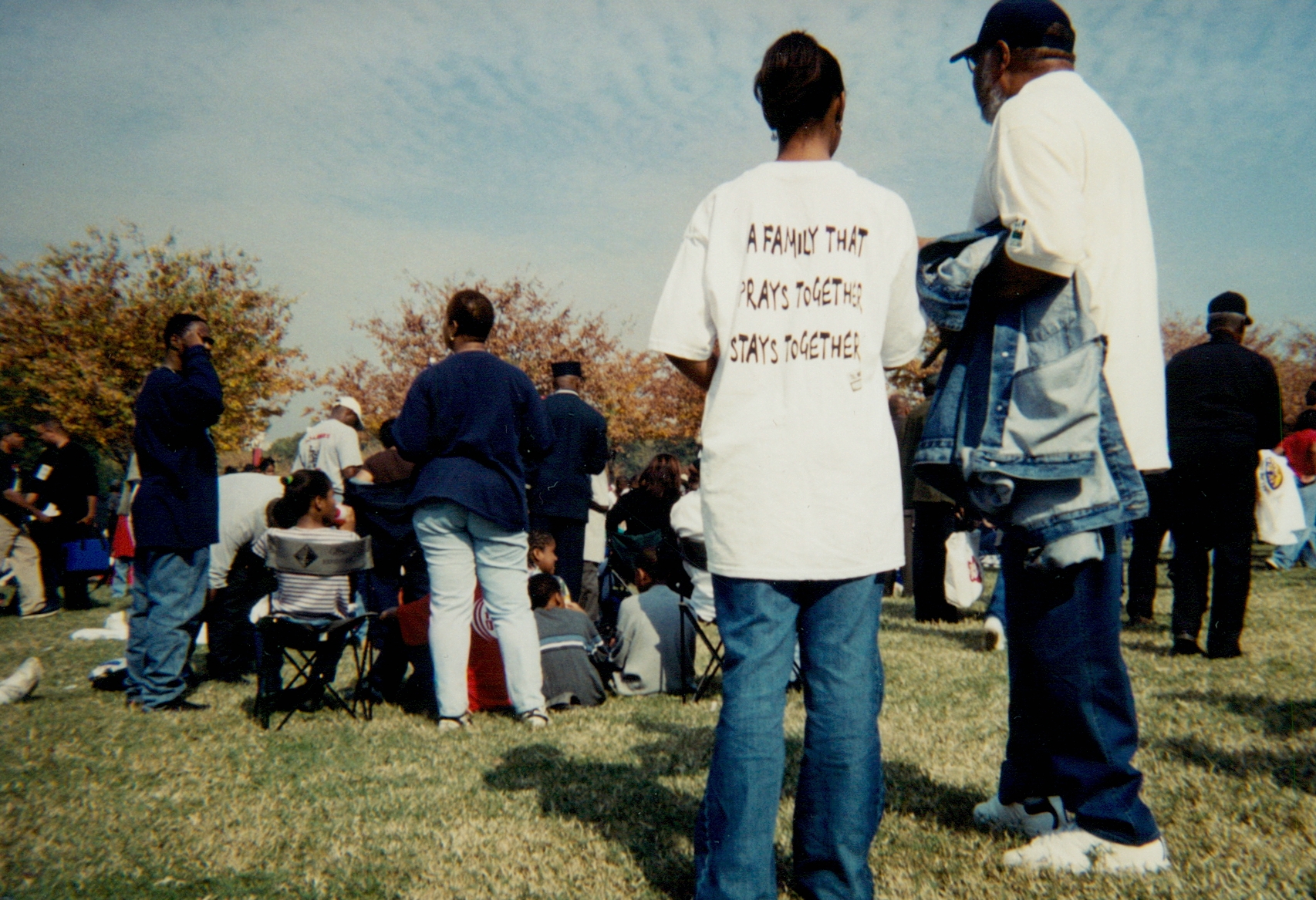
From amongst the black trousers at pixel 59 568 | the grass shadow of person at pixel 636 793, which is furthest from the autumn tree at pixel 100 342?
the grass shadow of person at pixel 636 793

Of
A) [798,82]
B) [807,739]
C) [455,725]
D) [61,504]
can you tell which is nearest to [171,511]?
[455,725]

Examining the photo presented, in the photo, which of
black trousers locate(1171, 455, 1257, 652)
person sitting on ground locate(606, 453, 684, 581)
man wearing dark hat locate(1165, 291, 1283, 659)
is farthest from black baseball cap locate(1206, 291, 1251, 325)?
person sitting on ground locate(606, 453, 684, 581)

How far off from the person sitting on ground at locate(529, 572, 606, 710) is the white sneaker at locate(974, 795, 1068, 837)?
2402 millimetres

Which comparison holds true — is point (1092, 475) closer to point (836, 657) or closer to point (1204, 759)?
point (836, 657)

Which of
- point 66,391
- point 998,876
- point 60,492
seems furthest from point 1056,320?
point 66,391

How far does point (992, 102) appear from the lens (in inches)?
87.5

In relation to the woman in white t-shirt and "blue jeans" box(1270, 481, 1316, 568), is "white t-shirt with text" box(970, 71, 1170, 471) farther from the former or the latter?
"blue jeans" box(1270, 481, 1316, 568)

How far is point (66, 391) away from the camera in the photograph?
22562 millimetres

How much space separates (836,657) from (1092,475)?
69cm

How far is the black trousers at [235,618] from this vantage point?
5777mm

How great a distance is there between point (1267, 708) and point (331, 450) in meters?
6.83

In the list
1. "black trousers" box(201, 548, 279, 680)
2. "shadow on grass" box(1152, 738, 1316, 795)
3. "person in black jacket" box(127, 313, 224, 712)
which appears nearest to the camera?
"shadow on grass" box(1152, 738, 1316, 795)

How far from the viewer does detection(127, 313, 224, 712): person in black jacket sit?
465cm

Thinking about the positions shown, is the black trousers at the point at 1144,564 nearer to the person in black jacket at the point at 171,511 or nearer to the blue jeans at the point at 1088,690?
the blue jeans at the point at 1088,690
